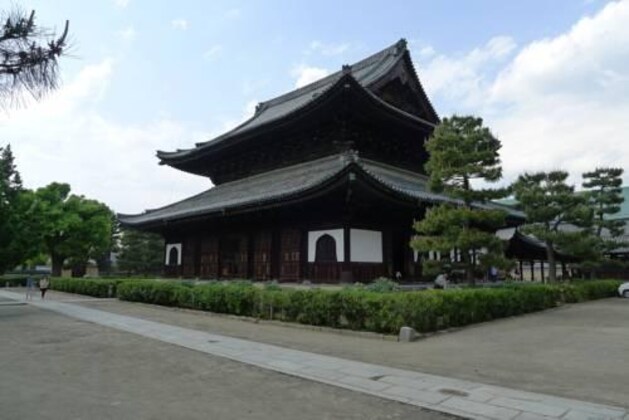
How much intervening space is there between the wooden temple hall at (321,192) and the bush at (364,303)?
115 inches

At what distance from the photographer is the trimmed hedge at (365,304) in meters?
13.7

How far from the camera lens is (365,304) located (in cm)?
1400

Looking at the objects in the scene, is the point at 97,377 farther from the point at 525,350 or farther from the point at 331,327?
the point at 525,350

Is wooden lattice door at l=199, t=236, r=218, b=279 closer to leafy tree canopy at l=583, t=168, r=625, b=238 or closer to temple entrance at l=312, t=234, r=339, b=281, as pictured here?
temple entrance at l=312, t=234, r=339, b=281

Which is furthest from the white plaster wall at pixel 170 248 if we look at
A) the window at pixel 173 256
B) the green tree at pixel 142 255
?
the green tree at pixel 142 255

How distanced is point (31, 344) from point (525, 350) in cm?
1229

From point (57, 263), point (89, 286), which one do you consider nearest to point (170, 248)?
point (89, 286)

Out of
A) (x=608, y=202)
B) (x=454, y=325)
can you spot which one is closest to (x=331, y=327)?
(x=454, y=325)

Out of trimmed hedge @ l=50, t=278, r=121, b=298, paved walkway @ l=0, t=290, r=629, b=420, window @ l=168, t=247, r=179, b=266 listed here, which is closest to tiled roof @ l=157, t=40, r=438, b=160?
window @ l=168, t=247, r=179, b=266

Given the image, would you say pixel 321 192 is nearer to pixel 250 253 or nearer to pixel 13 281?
pixel 250 253

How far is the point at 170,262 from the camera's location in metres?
29.4

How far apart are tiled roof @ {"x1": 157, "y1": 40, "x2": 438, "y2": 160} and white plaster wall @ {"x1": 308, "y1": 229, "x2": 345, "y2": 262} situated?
5520 millimetres

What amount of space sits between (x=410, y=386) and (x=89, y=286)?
29414 millimetres

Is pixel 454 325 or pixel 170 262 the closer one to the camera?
pixel 454 325
